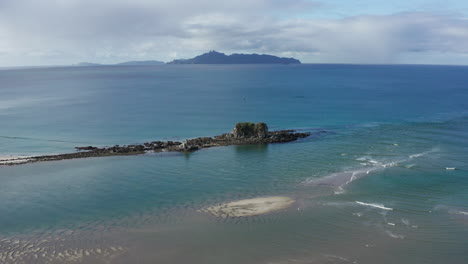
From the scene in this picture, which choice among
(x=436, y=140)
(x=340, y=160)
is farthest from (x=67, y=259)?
(x=436, y=140)

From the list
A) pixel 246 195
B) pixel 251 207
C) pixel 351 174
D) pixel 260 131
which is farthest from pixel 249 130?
pixel 251 207

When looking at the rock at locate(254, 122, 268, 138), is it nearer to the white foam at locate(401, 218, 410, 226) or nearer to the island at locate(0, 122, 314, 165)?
the island at locate(0, 122, 314, 165)

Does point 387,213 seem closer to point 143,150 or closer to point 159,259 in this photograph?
point 159,259

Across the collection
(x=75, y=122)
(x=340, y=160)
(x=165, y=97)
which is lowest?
(x=340, y=160)

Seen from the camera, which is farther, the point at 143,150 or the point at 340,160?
the point at 143,150

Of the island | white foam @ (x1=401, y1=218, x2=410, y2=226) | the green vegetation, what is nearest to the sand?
white foam @ (x1=401, y1=218, x2=410, y2=226)

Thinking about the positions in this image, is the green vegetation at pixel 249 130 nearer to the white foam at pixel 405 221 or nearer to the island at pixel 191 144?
the island at pixel 191 144
